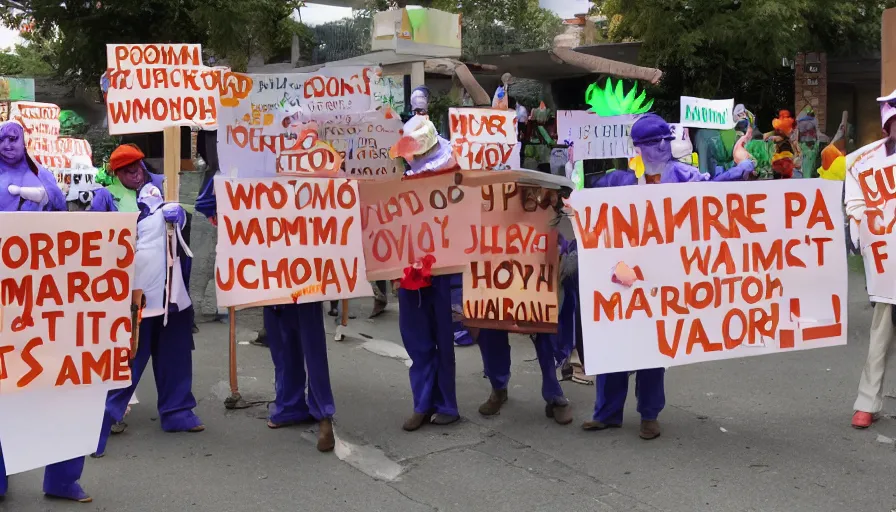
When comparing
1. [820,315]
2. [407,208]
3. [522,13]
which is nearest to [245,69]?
[522,13]

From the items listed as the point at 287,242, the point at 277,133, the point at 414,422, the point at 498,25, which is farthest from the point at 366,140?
the point at 498,25

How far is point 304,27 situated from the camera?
2223 centimetres

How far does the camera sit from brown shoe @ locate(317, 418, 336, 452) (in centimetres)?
565

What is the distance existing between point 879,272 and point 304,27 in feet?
59.7

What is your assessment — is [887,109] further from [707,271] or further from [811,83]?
[811,83]

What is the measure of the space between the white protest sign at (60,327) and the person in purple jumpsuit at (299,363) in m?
1.01

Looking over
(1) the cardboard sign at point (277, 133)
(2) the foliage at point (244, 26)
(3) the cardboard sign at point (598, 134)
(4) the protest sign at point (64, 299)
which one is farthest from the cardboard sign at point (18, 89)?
(4) the protest sign at point (64, 299)

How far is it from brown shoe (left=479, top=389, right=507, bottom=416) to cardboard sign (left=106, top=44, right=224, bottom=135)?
4.04 m

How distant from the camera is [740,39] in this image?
60.1ft

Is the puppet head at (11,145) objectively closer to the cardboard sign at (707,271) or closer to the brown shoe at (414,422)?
the brown shoe at (414,422)

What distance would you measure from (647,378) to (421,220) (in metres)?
1.58

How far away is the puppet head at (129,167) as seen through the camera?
5.95m

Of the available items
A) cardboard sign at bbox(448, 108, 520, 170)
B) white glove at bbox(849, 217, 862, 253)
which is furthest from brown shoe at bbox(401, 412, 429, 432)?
cardboard sign at bbox(448, 108, 520, 170)

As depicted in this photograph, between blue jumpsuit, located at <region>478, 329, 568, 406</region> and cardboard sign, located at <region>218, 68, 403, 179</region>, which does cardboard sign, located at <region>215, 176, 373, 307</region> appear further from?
blue jumpsuit, located at <region>478, 329, 568, 406</region>
